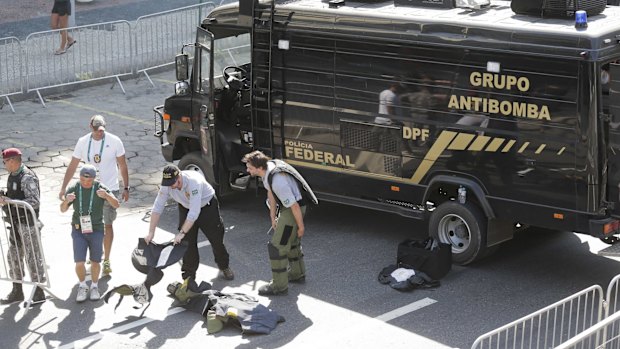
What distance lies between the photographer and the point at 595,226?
10.7 m

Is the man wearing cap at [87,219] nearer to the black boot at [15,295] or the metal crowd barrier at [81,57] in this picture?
the black boot at [15,295]

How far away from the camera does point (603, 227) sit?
10656mm

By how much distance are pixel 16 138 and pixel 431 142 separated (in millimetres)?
7668

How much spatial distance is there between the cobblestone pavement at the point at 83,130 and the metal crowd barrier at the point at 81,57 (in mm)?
275

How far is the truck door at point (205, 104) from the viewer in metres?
13.2

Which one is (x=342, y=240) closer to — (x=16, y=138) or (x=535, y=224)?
(x=535, y=224)

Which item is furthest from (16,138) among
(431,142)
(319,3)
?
(431,142)

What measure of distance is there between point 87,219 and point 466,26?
4245mm

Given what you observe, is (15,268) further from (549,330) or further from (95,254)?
(549,330)


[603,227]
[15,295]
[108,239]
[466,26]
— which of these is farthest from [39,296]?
[603,227]

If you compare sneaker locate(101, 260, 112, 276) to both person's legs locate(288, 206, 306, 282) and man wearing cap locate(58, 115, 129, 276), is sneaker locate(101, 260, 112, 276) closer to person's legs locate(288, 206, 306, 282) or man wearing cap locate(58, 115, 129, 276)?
Result: man wearing cap locate(58, 115, 129, 276)

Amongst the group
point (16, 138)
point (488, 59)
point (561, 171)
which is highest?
point (488, 59)

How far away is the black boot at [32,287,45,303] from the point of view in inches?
423

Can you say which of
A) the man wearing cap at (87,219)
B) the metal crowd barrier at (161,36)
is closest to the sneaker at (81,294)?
the man wearing cap at (87,219)
